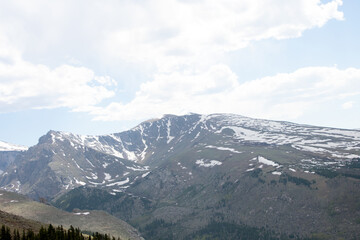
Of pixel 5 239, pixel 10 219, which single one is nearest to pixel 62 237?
pixel 5 239

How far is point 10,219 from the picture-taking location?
146 metres

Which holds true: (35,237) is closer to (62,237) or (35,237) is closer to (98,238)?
(62,237)

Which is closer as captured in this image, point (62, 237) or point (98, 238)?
point (62, 237)

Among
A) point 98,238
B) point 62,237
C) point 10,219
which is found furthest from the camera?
point 10,219

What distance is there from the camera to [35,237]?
361 feet

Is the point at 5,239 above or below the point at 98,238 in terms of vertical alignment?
above

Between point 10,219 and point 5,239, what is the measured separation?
48.7 meters

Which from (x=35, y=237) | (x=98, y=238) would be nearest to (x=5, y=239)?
(x=35, y=237)

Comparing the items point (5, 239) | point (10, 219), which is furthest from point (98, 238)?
point (10, 219)

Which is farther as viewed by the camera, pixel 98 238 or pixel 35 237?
pixel 98 238

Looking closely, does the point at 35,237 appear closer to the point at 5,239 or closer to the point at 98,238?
the point at 5,239

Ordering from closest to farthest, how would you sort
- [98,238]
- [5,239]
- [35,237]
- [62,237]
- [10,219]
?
1. [5,239]
2. [35,237]
3. [62,237]
4. [98,238]
5. [10,219]

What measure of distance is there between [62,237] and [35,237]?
1172 cm

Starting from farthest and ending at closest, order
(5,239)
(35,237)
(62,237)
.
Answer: (62,237)
(35,237)
(5,239)
